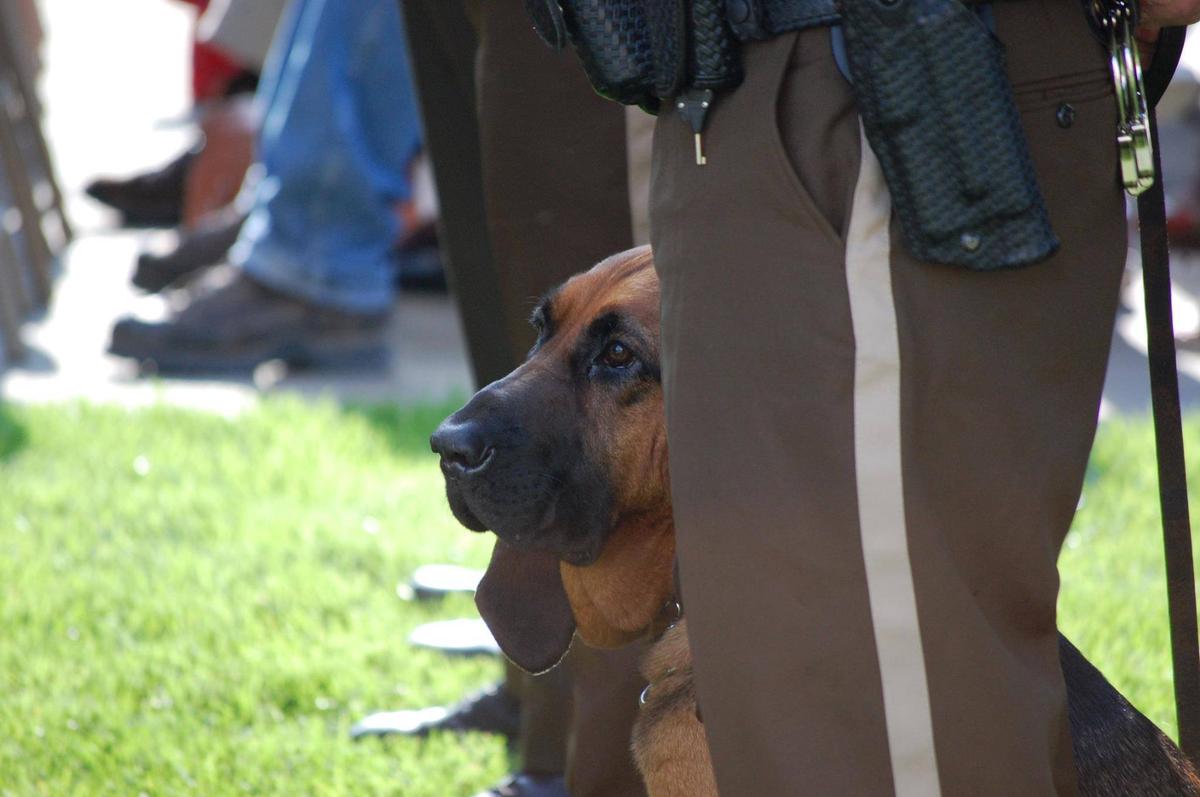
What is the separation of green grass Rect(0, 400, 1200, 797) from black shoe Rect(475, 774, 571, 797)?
0.63 feet

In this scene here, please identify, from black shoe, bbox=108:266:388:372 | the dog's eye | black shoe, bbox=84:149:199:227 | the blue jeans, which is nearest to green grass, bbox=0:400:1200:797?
black shoe, bbox=108:266:388:372

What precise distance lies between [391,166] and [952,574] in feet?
17.8

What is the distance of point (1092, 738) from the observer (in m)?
2.11

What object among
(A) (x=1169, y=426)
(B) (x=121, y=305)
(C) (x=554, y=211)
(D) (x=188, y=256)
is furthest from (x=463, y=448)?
(B) (x=121, y=305)

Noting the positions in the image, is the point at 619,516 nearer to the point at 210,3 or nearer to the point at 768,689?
the point at 768,689

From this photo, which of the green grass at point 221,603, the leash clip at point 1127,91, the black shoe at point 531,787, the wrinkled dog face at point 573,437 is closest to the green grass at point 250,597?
the green grass at point 221,603

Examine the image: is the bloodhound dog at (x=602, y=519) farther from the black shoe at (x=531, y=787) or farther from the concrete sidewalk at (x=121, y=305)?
the concrete sidewalk at (x=121, y=305)

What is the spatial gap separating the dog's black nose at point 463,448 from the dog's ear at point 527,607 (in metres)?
0.27

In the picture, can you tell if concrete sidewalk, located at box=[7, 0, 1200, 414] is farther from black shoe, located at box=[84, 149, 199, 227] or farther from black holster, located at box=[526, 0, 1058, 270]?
black holster, located at box=[526, 0, 1058, 270]

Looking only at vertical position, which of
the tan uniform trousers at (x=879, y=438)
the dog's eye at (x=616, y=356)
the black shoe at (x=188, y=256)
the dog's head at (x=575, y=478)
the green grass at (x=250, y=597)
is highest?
the tan uniform trousers at (x=879, y=438)

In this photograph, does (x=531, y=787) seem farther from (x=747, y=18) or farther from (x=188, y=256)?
(x=188, y=256)

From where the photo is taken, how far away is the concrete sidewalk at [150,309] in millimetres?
6328

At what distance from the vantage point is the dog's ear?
249cm

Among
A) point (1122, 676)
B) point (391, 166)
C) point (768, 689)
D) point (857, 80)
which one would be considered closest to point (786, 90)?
point (857, 80)
